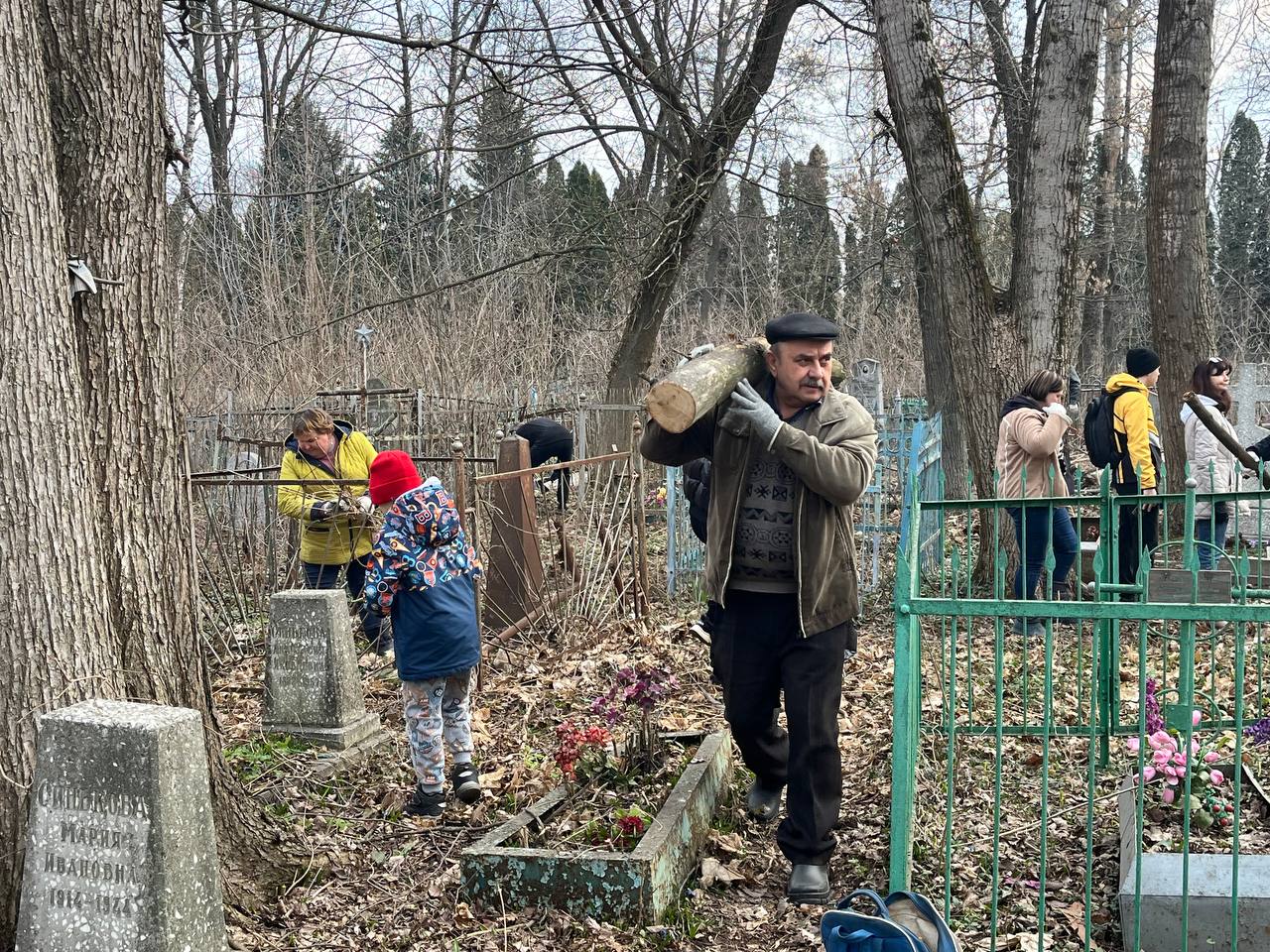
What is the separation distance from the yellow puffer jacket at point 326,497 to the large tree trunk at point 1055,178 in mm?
4854

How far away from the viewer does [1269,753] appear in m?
4.87

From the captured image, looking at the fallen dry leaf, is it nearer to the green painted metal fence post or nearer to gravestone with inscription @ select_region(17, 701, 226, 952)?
the green painted metal fence post

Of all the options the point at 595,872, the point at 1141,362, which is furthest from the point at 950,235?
the point at 595,872

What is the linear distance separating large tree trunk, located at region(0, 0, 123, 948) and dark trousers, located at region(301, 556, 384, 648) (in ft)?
13.6

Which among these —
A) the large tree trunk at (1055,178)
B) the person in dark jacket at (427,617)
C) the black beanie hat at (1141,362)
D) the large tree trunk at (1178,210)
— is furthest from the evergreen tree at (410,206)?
the person in dark jacket at (427,617)

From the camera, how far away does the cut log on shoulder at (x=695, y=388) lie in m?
3.59

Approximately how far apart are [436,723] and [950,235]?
522cm

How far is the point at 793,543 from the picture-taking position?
388 cm

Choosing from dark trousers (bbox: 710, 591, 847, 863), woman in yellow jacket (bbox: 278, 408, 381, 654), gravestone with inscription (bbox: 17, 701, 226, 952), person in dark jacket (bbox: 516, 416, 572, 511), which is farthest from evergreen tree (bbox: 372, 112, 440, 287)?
gravestone with inscription (bbox: 17, 701, 226, 952)

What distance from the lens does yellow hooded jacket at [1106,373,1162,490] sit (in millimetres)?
7754

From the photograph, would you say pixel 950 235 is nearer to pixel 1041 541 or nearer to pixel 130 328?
pixel 1041 541

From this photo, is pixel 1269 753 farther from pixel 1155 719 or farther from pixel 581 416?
pixel 581 416

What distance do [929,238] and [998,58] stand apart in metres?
5.88

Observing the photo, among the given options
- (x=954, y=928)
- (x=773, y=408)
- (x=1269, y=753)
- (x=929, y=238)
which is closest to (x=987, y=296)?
(x=929, y=238)
